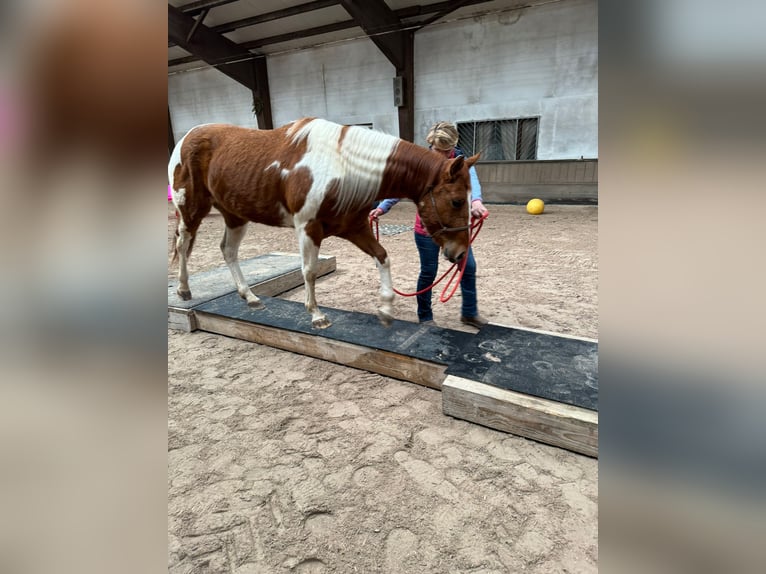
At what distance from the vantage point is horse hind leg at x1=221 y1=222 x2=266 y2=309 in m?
3.21

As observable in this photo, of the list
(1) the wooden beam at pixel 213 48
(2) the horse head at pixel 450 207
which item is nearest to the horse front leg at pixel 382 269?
(2) the horse head at pixel 450 207

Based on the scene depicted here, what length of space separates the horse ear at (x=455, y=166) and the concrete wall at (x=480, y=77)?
591cm

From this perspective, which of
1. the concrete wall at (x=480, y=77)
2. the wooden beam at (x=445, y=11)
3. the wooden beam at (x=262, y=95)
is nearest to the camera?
the concrete wall at (x=480, y=77)

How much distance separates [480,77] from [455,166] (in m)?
8.10

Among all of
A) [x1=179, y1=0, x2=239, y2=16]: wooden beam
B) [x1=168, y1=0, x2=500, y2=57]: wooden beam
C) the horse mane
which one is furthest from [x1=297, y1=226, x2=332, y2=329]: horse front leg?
[x1=179, y1=0, x2=239, y2=16]: wooden beam

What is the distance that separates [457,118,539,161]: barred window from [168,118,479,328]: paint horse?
7.21 metres

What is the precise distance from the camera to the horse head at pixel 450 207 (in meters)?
2.32

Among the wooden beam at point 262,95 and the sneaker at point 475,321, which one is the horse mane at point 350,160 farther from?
the wooden beam at point 262,95

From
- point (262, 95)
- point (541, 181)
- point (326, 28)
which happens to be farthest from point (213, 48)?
point (541, 181)

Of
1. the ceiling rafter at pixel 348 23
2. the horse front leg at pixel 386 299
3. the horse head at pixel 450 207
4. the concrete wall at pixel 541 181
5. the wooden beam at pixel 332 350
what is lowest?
the wooden beam at pixel 332 350

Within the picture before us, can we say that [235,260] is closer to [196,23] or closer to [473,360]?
[473,360]

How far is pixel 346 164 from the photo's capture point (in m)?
2.44

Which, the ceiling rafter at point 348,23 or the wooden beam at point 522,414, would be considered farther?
the ceiling rafter at point 348,23
